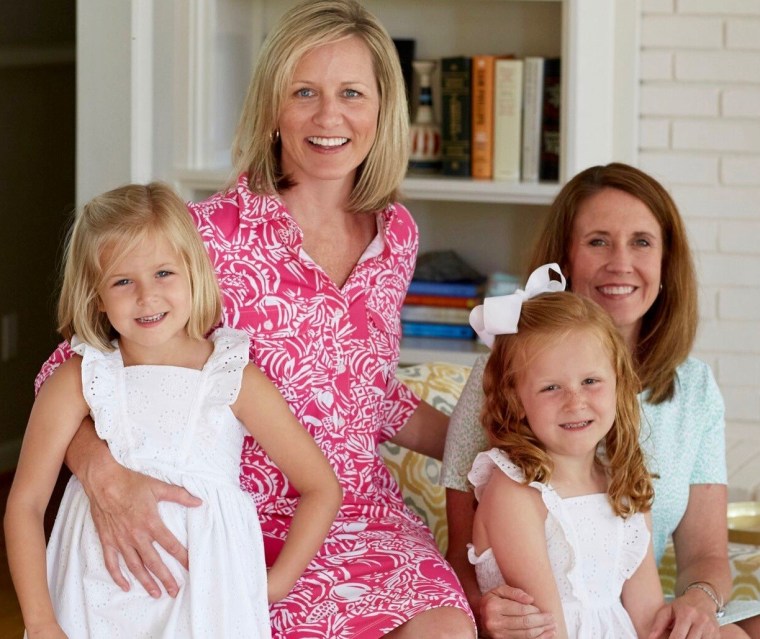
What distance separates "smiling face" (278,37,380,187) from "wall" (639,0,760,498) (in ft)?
5.14

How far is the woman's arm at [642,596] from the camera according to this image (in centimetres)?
205

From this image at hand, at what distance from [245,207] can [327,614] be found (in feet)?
2.20

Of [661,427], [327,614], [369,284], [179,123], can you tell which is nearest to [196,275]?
[369,284]

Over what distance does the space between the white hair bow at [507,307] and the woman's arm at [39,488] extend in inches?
25.1

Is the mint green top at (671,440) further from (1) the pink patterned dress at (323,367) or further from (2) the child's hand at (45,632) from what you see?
(2) the child's hand at (45,632)

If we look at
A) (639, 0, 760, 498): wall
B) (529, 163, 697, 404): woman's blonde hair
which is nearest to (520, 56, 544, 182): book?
(639, 0, 760, 498): wall

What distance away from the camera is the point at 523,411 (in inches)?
80.2

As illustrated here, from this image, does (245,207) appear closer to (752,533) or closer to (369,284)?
(369,284)

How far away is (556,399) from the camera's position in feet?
6.53

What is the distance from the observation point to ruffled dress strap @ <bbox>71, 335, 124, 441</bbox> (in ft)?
6.17

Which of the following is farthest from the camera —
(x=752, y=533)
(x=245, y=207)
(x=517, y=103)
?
(x=517, y=103)

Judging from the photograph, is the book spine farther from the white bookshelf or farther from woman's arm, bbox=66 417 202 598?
woman's arm, bbox=66 417 202 598

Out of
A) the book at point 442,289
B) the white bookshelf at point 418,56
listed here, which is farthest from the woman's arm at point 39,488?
the book at point 442,289

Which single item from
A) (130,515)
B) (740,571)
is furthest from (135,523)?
(740,571)
